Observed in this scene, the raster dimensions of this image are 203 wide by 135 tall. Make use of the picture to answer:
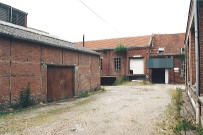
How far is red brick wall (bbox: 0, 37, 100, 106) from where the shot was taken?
266 inches

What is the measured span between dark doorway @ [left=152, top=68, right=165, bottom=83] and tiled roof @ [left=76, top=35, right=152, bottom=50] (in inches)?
154

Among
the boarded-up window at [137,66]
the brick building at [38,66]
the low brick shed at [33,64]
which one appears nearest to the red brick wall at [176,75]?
the boarded-up window at [137,66]

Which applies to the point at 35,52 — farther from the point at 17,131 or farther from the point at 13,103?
the point at 17,131

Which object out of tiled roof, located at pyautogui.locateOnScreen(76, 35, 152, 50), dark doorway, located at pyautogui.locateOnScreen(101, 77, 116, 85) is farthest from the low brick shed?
tiled roof, located at pyautogui.locateOnScreen(76, 35, 152, 50)

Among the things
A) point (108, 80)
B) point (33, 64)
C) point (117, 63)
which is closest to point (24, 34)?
point (33, 64)

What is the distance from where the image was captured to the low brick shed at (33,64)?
22.4ft

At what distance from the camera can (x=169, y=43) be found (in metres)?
22.3

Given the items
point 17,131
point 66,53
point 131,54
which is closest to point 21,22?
point 66,53

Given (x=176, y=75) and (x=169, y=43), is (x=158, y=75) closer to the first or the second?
(x=176, y=75)

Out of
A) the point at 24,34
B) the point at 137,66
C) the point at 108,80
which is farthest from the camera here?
the point at 137,66

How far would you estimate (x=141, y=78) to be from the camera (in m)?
21.1

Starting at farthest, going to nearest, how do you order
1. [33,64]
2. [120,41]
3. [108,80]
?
[120,41] → [108,80] → [33,64]

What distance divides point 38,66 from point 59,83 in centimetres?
195

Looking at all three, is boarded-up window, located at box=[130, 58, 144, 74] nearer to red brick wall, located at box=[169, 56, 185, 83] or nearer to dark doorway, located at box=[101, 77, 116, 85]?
dark doorway, located at box=[101, 77, 116, 85]
